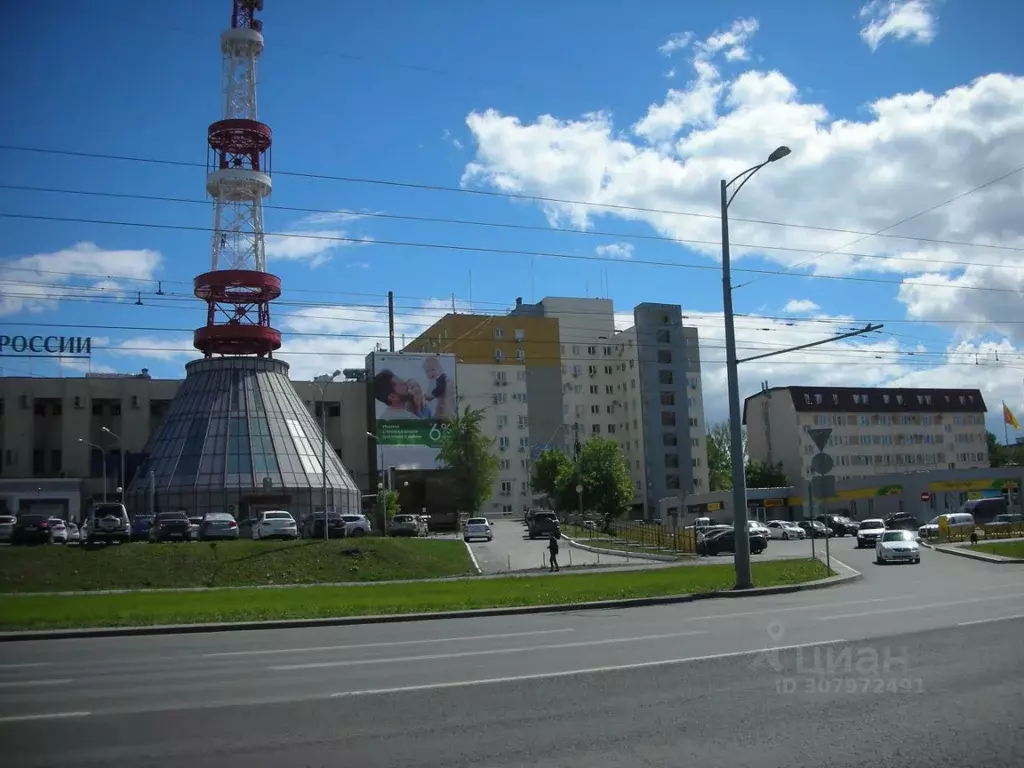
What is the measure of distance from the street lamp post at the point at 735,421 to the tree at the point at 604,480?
6818 centimetres

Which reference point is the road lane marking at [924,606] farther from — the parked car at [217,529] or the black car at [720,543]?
the parked car at [217,529]

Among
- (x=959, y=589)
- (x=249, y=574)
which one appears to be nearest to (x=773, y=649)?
(x=959, y=589)

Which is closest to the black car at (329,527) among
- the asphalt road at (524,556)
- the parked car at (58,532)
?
the asphalt road at (524,556)

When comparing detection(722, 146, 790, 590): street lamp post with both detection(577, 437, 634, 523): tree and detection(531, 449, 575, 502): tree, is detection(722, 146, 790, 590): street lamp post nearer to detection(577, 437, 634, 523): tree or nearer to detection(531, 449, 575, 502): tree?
detection(577, 437, 634, 523): tree

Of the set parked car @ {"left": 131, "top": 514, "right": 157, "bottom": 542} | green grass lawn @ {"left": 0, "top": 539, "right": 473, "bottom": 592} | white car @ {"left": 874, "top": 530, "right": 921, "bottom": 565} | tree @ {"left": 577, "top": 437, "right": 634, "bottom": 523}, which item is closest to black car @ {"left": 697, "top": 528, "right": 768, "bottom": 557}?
white car @ {"left": 874, "top": 530, "right": 921, "bottom": 565}

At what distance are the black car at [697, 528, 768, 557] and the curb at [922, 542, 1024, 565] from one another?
28.5 ft

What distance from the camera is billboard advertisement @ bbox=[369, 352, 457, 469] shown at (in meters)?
97.9

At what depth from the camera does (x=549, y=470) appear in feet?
344

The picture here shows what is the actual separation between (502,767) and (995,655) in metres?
7.73

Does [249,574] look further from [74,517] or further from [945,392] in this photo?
[945,392]

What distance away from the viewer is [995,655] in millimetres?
11438

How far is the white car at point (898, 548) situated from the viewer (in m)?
34.9

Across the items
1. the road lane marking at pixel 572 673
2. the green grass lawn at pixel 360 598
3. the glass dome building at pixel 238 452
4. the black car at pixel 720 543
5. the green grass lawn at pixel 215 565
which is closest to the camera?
the road lane marking at pixel 572 673

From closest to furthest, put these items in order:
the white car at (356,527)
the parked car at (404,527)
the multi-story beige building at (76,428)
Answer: the white car at (356,527)
the parked car at (404,527)
the multi-story beige building at (76,428)
